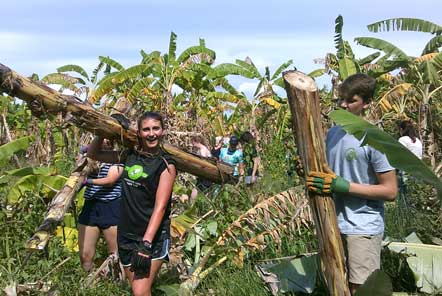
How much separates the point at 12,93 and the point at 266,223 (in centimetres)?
242

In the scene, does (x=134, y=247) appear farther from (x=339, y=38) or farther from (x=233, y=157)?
(x=339, y=38)

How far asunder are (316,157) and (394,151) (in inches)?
37.7

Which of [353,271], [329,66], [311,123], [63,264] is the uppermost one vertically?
[329,66]

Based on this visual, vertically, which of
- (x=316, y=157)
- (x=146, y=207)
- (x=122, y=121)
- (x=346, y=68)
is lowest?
(x=146, y=207)

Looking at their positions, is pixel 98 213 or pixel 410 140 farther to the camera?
pixel 410 140

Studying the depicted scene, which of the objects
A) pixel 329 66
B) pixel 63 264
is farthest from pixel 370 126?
pixel 329 66

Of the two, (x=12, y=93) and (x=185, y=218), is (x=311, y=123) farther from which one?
(x=185, y=218)

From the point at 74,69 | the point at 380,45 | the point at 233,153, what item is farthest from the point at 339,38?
the point at 74,69

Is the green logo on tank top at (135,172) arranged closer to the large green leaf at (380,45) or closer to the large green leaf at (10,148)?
the large green leaf at (10,148)

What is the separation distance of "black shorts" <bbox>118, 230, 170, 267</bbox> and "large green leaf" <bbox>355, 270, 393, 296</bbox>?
158 centimetres

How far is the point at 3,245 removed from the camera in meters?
6.74

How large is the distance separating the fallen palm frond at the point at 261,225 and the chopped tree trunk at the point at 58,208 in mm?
1242

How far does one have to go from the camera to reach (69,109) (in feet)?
15.8

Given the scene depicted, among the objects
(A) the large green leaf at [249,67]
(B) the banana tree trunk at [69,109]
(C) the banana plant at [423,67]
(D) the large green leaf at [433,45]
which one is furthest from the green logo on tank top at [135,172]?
(A) the large green leaf at [249,67]
